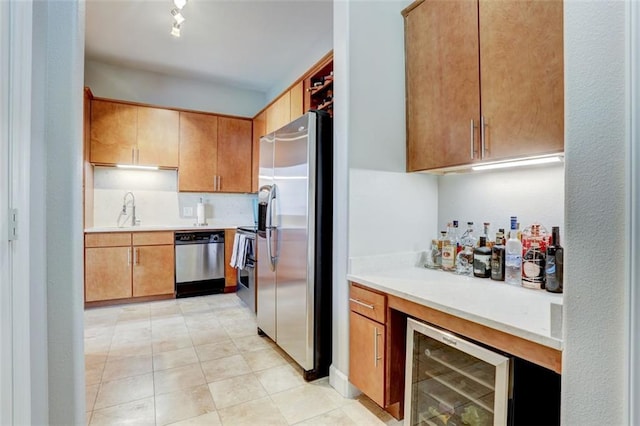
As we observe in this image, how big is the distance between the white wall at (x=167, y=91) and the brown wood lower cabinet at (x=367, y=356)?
4015mm

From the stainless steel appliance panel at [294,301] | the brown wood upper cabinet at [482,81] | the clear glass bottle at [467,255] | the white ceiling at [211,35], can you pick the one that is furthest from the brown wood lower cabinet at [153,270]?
the clear glass bottle at [467,255]

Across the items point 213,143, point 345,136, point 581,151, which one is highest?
point 213,143

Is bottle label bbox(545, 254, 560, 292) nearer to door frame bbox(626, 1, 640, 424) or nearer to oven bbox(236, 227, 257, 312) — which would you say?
door frame bbox(626, 1, 640, 424)

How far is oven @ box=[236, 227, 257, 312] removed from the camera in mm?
3198

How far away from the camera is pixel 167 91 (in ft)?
14.6

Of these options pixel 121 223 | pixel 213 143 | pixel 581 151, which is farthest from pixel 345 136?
pixel 121 223

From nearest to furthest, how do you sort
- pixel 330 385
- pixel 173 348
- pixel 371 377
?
pixel 371 377 < pixel 330 385 < pixel 173 348

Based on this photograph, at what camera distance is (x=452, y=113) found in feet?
5.88

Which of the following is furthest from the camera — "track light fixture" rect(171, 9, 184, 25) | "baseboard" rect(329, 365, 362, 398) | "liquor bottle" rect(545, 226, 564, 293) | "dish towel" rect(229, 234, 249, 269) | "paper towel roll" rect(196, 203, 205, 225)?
"paper towel roll" rect(196, 203, 205, 225)

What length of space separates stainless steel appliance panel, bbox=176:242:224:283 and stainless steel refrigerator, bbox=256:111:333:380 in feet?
6.39

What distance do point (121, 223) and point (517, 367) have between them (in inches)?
178

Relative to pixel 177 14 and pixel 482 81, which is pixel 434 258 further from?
pixel 177 14

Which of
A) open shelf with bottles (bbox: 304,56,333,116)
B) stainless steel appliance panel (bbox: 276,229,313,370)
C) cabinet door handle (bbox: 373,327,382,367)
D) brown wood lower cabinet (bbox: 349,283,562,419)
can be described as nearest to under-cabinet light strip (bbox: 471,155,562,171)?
brown wood lower cabinet (bbox: 349,283,562,419)

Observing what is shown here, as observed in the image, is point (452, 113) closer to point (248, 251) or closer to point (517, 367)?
point (517, 367)
